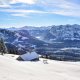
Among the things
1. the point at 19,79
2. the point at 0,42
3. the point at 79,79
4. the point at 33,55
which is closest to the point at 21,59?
Result: the point at 33,55

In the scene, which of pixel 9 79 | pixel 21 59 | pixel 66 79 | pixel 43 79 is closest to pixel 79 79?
pixel 66 79

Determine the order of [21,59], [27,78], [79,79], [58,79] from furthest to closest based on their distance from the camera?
[21,59] → [79,79] → [58,79] → [27,78]

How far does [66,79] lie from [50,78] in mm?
1333

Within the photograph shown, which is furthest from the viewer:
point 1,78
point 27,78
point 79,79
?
point 79,79

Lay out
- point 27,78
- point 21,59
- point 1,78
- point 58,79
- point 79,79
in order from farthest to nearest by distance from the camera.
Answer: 1. point 21,59
2. point 79,79
3. point 58,79
4. point 27,78
5. point 1,78

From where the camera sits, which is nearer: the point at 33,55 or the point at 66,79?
the point at 66,79

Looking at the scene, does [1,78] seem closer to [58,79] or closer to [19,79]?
[19,79]

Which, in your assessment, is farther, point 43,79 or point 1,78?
point 43,79

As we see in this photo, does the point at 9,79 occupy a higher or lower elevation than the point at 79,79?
higher

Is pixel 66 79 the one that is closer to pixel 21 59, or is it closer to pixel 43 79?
pixel 43 79

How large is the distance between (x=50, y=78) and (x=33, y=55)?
1954 centimetres

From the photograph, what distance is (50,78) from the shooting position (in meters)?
19.7

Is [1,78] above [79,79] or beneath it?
above

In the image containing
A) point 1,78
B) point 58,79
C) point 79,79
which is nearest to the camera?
point 1,78
